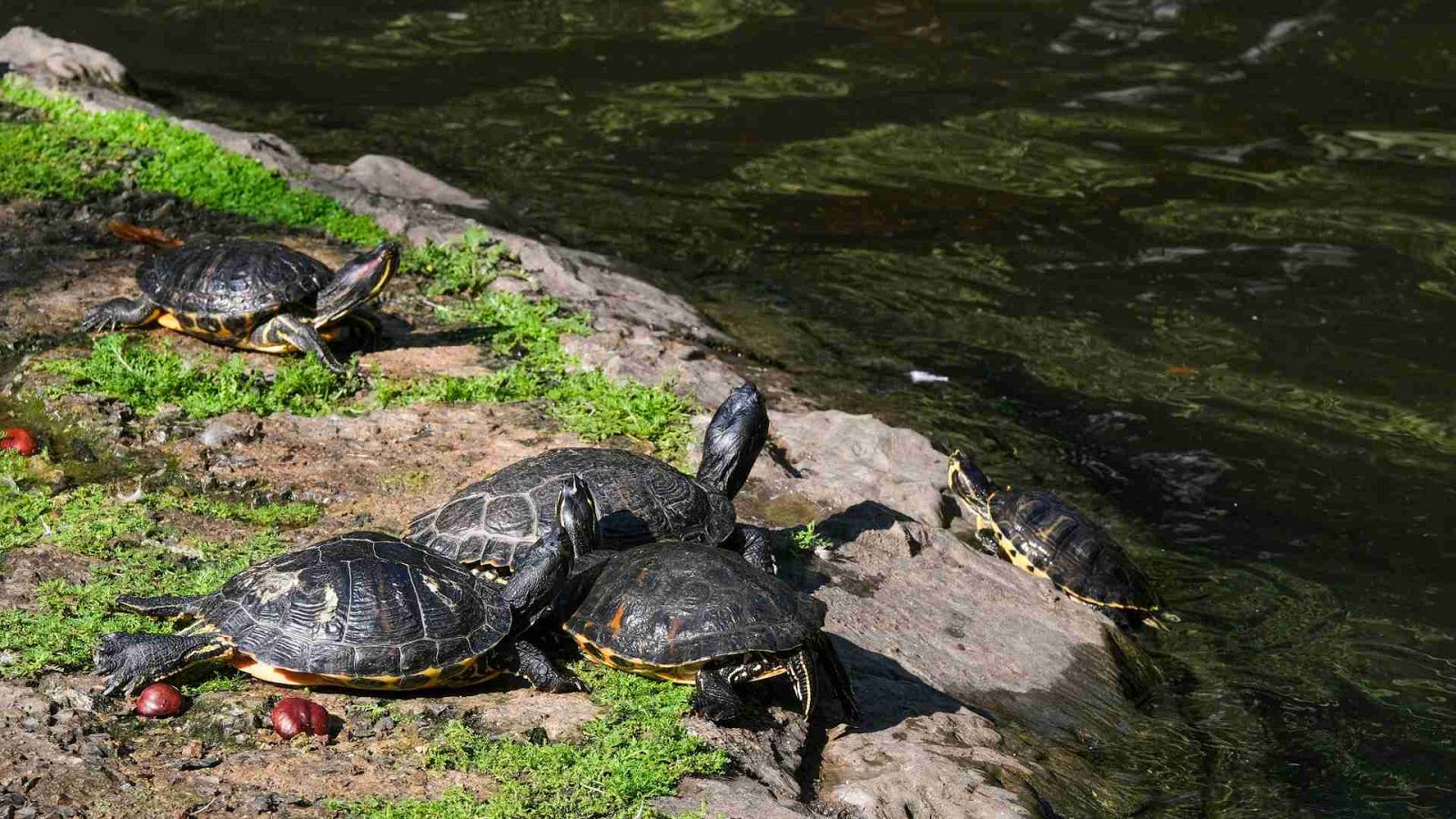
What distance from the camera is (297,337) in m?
8.08

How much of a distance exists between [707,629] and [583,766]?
682 mm

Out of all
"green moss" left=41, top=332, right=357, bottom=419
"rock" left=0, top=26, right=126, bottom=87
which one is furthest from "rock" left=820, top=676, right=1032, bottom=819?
"rock" left=0, top=26, right=126, bottom=87

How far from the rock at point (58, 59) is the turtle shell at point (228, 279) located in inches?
215

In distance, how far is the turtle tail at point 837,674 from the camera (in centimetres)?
547

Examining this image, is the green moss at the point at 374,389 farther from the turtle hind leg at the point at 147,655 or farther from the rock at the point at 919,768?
the turtle hind leg at the point at 147,655

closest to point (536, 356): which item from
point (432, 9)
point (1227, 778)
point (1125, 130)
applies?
point (1227, 778)

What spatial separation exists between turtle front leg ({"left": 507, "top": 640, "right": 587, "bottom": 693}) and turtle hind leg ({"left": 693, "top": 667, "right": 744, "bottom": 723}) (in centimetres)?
44

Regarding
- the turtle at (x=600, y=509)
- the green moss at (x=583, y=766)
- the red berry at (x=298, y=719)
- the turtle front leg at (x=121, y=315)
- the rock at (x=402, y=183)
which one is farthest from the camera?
the rock at (x=402, y=183)

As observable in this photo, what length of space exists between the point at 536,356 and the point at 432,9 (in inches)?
453

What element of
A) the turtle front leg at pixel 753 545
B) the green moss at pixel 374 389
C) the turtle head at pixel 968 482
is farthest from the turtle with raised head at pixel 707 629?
the turtle head at pixel 968 482

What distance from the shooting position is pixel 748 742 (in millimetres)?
5172

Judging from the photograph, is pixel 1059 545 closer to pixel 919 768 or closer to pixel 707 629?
pixel 919 768

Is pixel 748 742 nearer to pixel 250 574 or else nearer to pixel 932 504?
pixel 250 574

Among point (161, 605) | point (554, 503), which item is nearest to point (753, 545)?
point (554, 503)
